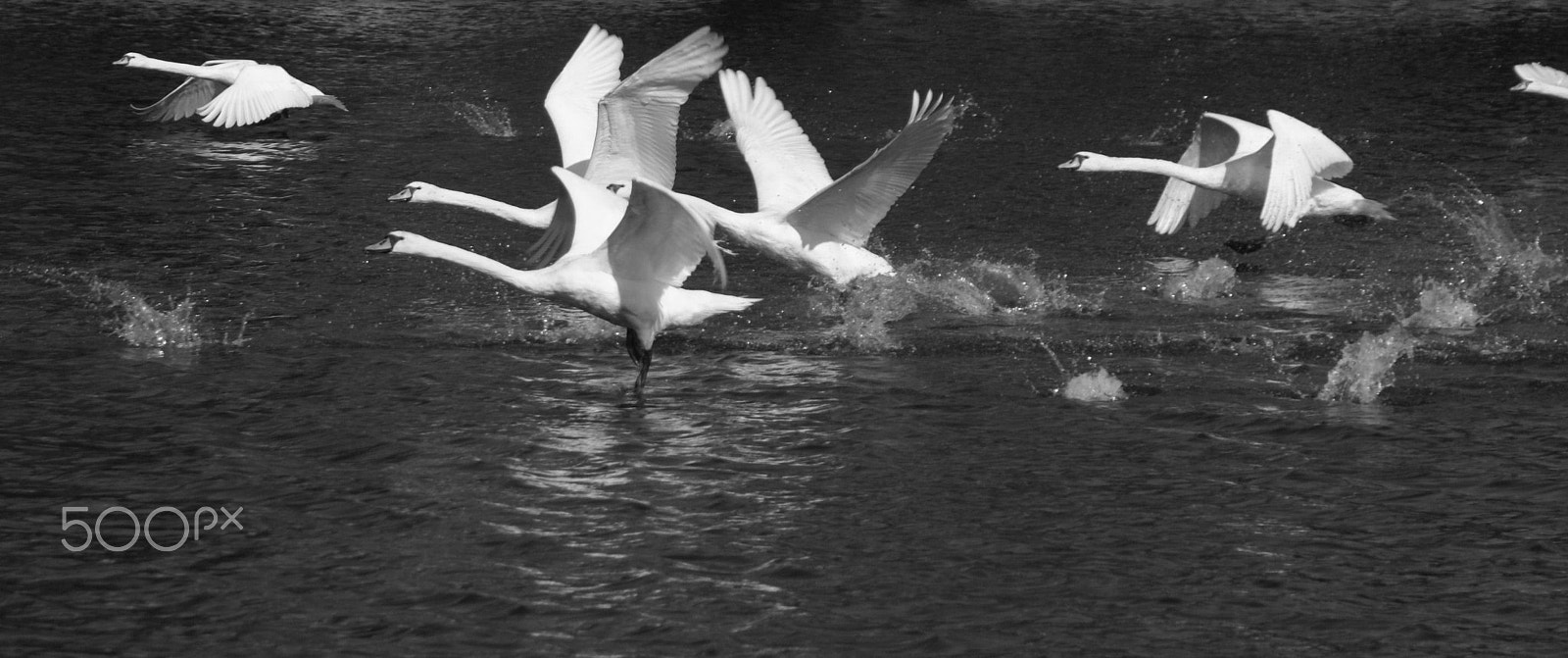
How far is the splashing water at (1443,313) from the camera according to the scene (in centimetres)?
1313

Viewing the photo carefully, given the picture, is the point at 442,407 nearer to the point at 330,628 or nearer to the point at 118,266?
the point at 330,628

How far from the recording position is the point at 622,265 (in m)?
11.1

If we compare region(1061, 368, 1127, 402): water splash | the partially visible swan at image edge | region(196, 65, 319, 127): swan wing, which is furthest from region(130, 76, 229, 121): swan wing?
region(1061, 368, 1127, 402): water splash

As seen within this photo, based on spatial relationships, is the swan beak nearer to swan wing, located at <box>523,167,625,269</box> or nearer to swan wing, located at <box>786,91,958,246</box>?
swan wing, located at <box>523,167,625,269</box>

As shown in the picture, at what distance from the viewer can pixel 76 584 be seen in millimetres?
8367

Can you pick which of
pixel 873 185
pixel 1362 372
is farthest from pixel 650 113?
pixel 1362 372

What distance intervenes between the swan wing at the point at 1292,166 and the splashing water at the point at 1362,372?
1.79 metres

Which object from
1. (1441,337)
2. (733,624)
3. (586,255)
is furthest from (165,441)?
(1441,337)

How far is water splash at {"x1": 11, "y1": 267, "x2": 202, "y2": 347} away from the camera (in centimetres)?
1246

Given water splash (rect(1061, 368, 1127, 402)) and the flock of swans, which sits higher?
the flock of swans

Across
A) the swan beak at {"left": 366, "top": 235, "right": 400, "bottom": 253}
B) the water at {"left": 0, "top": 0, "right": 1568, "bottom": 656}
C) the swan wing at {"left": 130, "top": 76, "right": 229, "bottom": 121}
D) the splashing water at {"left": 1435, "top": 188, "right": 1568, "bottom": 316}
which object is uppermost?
the swan wing at {"left": 130, "top": 76, "right": 229, "bottom": 121}

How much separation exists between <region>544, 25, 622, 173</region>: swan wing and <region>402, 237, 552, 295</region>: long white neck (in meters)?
3.03

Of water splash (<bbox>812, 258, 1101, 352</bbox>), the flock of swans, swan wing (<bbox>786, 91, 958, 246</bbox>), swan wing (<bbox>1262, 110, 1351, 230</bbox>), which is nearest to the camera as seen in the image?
the flock of swans

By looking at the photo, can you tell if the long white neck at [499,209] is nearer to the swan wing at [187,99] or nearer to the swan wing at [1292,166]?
the swan wing at [1292,166]
